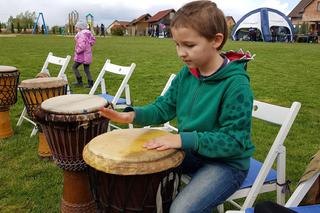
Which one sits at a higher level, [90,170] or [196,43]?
[196,43]

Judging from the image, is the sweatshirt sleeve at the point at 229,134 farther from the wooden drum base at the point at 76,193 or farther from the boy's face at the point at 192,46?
the wooden drum base at the point at 76,193

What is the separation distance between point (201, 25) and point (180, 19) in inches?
5.3

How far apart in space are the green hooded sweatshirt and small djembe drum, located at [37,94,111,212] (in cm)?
72

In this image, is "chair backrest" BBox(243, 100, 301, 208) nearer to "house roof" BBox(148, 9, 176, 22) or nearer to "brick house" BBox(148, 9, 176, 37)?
"brick house" BBox(148, 9, 176, 37)

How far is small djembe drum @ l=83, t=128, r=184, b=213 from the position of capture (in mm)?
2016

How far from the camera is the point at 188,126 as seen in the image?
7.82 feet

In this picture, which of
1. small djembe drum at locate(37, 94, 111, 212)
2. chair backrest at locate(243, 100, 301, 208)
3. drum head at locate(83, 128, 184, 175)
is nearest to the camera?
drum head at locate(83, 128, 184, 175)

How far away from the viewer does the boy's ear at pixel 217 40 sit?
219cm

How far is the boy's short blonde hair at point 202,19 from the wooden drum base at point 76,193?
5.23ft

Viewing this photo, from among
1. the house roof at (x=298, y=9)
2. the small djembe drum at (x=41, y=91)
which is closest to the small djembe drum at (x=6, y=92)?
the small djembe drum at (x=41, y=91)

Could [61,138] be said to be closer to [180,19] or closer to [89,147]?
[89,147]

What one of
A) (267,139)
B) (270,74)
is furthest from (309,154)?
(270,74)

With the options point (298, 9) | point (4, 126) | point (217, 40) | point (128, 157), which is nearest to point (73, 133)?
point (128, 157)

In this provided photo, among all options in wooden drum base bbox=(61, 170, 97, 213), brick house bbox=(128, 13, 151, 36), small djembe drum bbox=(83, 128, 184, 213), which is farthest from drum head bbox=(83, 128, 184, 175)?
brick house bbox=(128, 13, 151, 36)
